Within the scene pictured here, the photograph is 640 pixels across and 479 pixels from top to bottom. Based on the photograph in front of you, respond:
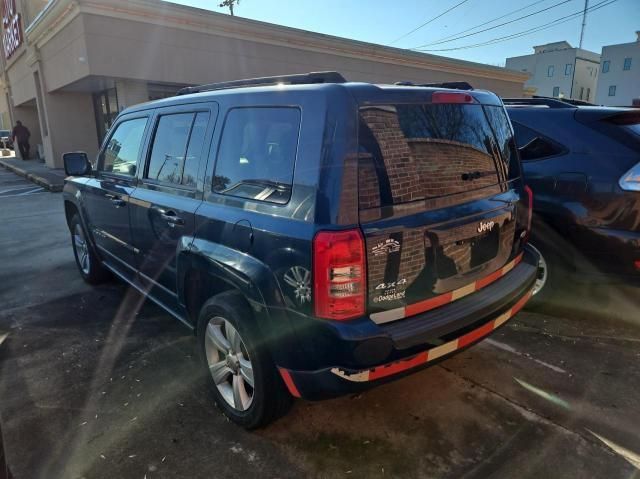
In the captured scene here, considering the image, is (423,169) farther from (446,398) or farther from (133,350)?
(133,350)

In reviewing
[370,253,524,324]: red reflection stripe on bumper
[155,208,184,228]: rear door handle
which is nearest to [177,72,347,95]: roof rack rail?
[155,208,184,228]: rear door handle

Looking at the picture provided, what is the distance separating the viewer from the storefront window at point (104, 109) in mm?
15516

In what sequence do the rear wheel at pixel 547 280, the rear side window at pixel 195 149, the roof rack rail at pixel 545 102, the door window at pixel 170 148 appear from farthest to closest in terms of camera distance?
the roof rack rail at pixel 545 102, the rear wheel at pixel 547 280, the door window at pixel 170 148, the rear side window at pixel 195 149

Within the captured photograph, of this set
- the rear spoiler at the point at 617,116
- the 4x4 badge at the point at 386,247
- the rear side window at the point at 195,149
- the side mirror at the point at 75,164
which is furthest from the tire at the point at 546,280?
the side mirror at the point at 75,164

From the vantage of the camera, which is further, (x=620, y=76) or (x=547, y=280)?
(x=620, y=76)

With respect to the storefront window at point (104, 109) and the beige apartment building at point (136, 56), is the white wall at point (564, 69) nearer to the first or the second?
the beige apartment building at point (136, 56)

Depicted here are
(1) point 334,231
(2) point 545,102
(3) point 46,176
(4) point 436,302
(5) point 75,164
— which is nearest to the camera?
(1) point 334,231

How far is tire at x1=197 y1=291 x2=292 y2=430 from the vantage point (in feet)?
7.61

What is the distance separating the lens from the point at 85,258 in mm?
5000

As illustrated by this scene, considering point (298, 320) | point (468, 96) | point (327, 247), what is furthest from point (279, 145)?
point (468, 96)

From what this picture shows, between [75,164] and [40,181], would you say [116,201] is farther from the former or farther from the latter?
[40,181]

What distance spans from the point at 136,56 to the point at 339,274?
12412 millimetres

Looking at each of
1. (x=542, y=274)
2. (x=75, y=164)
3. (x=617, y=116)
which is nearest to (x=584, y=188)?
(x=617, y=116)

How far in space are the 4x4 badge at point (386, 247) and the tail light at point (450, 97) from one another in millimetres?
818
